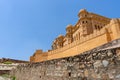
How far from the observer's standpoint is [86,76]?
4266 millimetres

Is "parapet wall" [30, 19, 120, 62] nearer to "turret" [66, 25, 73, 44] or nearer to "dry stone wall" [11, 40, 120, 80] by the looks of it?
"dry stone wall" [11, 40, 120, 80]

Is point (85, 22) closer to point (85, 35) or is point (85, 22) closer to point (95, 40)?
point (85, 35)

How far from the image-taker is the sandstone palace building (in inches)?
739

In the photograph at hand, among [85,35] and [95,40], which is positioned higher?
[85,35]

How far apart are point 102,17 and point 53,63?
3372 cm

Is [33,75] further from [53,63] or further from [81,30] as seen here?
[81,30]

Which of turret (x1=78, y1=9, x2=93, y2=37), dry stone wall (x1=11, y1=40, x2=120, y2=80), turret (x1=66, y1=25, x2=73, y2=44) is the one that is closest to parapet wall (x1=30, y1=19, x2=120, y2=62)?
turret (x1=78, y1=9, x2=93, y2=37)

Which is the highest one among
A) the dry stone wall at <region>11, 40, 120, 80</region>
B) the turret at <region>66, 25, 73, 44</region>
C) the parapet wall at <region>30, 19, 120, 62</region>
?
the turret at <region>66, 25, 73, 44</region>

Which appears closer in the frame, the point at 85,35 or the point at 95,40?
the point at 95,40

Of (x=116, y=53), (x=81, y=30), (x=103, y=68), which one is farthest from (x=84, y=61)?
(x=81, y=30)

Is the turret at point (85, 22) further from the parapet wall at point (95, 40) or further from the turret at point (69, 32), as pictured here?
the parapet wall at point (95, 40)

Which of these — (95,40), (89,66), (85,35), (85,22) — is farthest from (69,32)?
(89,66)

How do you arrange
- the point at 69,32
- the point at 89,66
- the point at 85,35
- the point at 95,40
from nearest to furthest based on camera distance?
the point at 89,66 < the point at 95,40 < the point at 85,35 < the point at 69,32

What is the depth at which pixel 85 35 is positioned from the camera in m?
33.1
